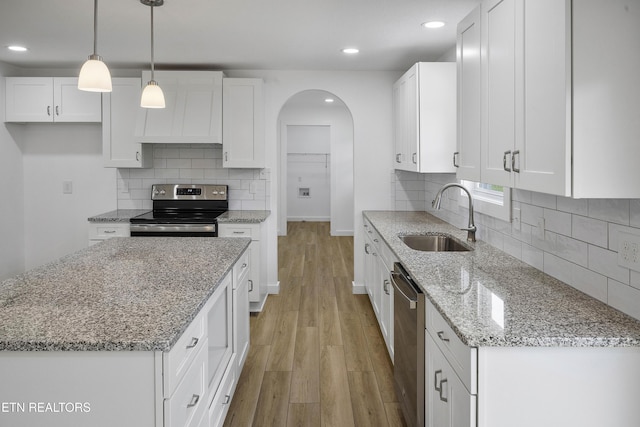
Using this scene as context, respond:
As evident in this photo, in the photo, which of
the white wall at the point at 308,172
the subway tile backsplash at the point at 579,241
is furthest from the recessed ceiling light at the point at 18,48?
the white wall at the point at 308,172

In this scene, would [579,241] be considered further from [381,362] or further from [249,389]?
[249,389]

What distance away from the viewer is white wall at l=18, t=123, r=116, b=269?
5020 millimetres

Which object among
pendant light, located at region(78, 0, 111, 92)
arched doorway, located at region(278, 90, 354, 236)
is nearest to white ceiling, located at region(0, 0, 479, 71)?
pendant light, located at region(78, 0, 111, 92)

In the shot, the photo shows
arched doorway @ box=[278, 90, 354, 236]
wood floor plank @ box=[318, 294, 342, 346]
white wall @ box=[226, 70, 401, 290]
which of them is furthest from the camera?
arched doorway @ box=[278, 90, 354, 236]

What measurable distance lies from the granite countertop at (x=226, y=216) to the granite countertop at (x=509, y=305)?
196cm

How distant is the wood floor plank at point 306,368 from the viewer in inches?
116

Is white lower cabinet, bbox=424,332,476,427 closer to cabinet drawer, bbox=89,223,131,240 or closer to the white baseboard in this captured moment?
the white baseboard

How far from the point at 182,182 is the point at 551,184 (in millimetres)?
4034

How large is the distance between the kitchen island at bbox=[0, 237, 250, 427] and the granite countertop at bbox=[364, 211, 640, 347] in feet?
2.96

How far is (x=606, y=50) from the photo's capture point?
149 cm

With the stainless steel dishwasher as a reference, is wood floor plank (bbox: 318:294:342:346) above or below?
below

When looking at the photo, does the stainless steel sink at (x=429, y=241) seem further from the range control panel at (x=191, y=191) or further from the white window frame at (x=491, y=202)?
the range control panel at (x=191, y=191)

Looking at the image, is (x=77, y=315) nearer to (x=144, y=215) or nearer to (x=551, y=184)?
(x=551, y=184)

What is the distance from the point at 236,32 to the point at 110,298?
2395mm
